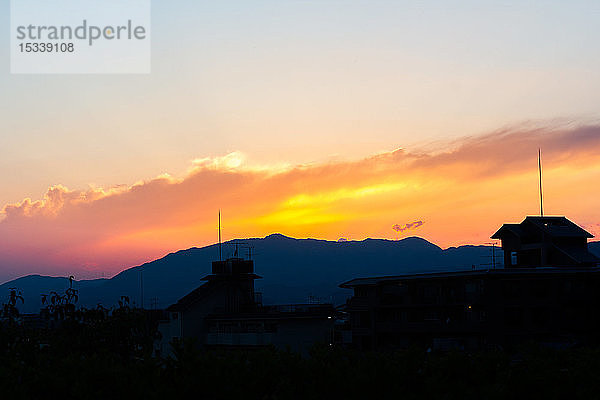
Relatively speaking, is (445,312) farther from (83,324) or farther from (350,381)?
(350,381)

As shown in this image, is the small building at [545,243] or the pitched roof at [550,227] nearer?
the small building at [545,243]

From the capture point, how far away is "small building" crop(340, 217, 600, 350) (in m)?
59.2

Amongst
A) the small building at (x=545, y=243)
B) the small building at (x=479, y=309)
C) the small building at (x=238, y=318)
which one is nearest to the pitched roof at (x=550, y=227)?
the small building at (x=545, y=243)

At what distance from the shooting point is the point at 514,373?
19.1m

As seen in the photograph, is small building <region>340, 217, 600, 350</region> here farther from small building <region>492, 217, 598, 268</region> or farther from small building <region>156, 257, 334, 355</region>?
small building <region>492, 217, 598, 268</region>

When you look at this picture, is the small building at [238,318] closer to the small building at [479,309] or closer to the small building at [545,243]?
the small building at [479,309]

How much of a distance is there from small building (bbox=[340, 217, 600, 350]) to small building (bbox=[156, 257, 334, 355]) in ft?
15.2

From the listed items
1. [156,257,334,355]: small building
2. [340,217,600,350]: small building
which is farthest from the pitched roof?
[156,257,334,355]: small building

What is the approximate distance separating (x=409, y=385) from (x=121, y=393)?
7714 millimetres

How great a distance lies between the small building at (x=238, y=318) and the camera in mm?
66562

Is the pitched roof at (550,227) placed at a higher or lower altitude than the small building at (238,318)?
higher

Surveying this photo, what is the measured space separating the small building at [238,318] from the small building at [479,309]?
4.63 m

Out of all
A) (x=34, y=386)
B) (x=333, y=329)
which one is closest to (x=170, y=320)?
(x=333, y=329)

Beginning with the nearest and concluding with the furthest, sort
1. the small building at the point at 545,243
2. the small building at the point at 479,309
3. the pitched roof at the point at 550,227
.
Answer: the small building at the point at 479,309 < the small building at the point at 545,243 < the pitched roof at the point at 550,227
